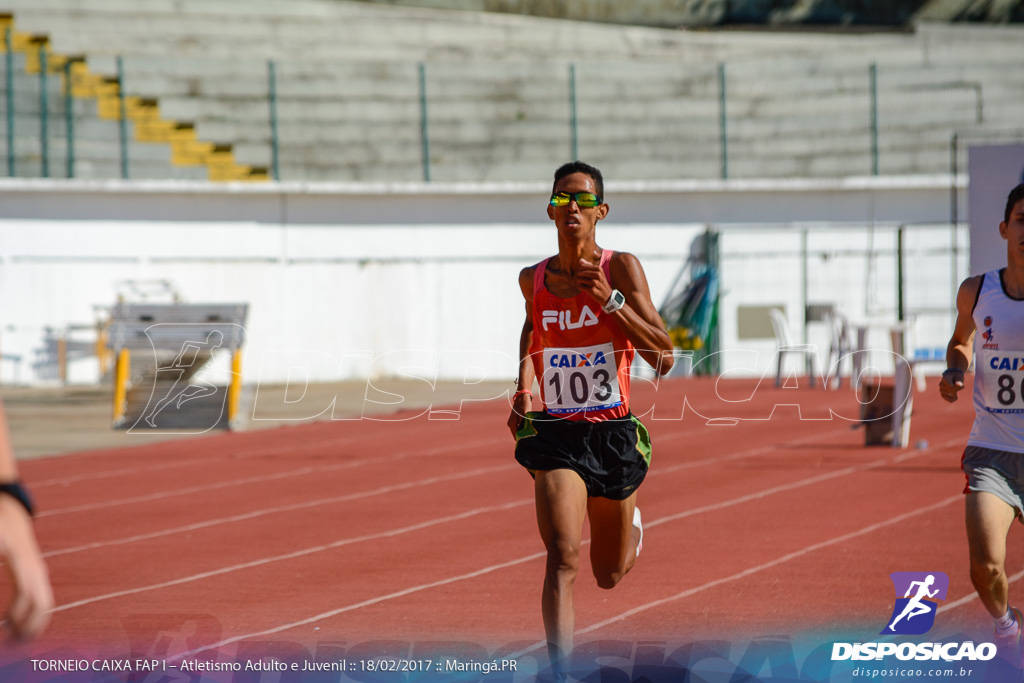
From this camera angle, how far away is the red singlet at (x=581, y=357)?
15.8 ft

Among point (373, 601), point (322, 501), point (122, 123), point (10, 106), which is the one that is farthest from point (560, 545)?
point (122, 123)

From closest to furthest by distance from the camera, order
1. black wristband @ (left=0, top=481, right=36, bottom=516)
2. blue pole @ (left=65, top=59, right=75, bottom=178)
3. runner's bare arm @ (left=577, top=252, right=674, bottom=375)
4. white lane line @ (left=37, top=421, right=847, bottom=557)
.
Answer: black wristband @ (left=0, top=481, right=36, bottom=516) < runner's bare arm @ (left=577, top=252, right=674, bottom=375) < white lane line @ (left=37, top=421, right=847, bottom=557) < blue pole @ (left=65, top=59, right=75, bottom=178)

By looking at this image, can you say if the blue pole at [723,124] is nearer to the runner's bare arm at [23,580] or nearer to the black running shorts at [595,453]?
the black running shorts at [595,453]

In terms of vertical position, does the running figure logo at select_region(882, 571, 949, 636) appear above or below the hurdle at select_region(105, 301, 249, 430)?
below

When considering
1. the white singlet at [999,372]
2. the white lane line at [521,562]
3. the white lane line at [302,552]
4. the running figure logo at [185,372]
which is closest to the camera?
the white singlet at [999,372]

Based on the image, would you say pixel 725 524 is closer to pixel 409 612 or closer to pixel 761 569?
A: pixel 761 569

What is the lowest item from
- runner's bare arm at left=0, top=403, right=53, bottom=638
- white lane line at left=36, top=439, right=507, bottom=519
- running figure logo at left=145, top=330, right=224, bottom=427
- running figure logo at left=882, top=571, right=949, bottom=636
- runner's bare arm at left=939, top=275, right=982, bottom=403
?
white lane line at left=36, top=439, right=507, bottom=519

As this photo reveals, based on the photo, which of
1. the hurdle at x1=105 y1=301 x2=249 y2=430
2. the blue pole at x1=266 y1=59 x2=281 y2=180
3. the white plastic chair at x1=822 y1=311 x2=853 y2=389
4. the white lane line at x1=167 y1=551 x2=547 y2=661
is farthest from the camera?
the blue pole at x1=266 y1=59 x2=281 y2=180

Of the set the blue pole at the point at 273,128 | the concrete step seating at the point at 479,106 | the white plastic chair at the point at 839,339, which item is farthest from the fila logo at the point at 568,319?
the concrete step seating at the point at 479,106

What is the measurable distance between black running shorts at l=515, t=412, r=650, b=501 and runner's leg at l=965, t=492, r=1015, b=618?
3.90ft

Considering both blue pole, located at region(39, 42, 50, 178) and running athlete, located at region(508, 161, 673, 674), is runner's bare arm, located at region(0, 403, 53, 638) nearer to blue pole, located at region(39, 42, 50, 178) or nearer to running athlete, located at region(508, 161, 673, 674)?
running athlete, located at region(508, 161, 673, 674)

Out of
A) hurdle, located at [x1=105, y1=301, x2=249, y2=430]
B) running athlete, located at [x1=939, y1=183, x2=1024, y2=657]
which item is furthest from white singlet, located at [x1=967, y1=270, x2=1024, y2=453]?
hurdle, located at [x1=105, y1=301, x2=249, y2=430]

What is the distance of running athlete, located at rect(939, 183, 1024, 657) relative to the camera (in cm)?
465

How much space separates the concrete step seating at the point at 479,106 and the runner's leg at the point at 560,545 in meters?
20.6
